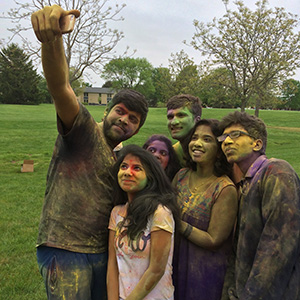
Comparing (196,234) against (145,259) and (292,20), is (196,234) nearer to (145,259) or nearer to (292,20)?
(145,259)

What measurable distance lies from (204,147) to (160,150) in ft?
1.74

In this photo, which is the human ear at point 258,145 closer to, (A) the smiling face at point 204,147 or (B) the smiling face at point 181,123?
(A) the smiling face at point 204,147

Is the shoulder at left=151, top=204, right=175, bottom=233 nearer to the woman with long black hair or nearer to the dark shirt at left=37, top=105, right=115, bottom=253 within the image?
the woman with long black hair

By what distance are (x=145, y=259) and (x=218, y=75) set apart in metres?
14.7

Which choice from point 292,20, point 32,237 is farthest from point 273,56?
point 32,237

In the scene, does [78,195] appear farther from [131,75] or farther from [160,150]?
[131,75]

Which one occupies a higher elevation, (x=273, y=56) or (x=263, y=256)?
(x=273, y=56)

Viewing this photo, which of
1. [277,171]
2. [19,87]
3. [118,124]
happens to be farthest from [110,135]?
[19,87]

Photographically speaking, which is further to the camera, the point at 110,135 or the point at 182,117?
the point at 182,117

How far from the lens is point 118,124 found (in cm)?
222

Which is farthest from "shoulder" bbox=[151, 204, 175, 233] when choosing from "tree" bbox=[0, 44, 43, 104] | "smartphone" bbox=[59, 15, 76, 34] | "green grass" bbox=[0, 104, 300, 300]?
"tree" bbox=[0, 44, 43, 104]

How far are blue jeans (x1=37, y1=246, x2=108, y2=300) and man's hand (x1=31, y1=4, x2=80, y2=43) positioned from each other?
1.34 meters

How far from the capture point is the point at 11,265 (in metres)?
4.55

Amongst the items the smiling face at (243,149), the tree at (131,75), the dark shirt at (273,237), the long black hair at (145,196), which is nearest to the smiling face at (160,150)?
the long black hair at (145,196)
